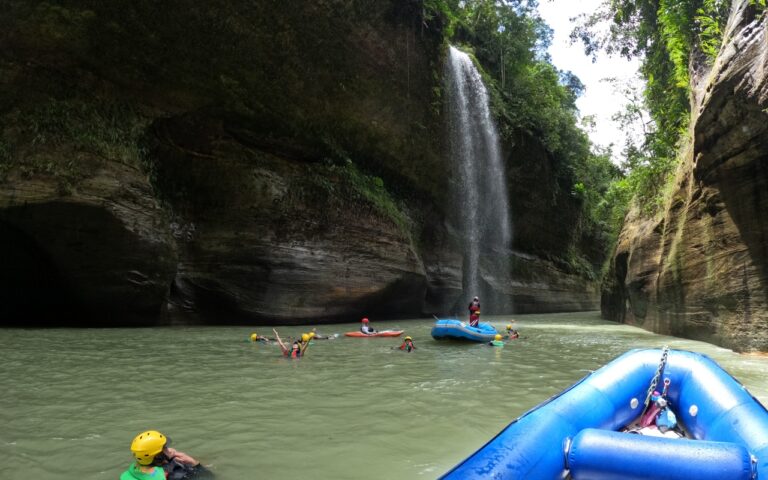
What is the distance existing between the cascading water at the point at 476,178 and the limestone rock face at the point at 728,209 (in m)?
10.9

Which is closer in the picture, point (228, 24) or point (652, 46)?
point (228, 24)

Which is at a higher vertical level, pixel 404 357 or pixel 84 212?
pixel 84 212

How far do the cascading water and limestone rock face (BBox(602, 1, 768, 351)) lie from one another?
1093 centimetres

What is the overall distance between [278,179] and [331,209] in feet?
6.48

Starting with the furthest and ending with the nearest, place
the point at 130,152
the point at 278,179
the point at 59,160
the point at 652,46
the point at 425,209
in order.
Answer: the point at 425,209 < the point at 652,46 < the point at 278,179 < the point at 130,152 < the point at 59,160

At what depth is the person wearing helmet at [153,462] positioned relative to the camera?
9.86ft

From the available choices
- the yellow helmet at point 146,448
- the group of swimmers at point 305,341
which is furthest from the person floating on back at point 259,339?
the yellow helmet at point 146,448

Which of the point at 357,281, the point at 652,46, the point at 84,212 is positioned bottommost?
the point at 357,281

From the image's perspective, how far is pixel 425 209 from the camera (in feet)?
70.5

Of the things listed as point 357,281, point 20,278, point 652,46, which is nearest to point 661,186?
point 652,46

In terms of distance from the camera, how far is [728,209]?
9453 millimetres

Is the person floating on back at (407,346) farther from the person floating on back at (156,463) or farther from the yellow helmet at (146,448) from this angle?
the yellow helmet at (146,448)

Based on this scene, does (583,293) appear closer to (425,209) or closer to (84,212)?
(425,209)

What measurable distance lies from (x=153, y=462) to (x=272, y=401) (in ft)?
7.28
